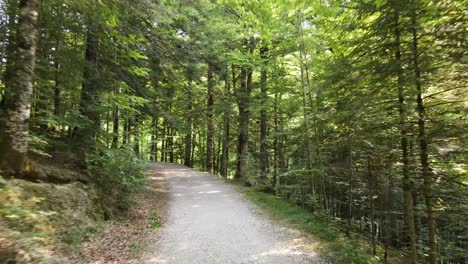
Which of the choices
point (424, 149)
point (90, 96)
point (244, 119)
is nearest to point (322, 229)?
point (424, 149)

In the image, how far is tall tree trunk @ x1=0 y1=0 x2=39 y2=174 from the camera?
16.3ft

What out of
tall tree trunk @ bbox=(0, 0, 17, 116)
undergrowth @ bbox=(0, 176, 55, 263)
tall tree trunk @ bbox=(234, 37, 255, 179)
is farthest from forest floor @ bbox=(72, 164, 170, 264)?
tall tree trunk @ bbox=(234, 37, 255, 179)

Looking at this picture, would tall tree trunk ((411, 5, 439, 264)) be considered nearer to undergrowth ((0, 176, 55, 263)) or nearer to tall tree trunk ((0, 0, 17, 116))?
undergrowth ((0, 176, 55, 263))

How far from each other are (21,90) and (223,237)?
527 cm

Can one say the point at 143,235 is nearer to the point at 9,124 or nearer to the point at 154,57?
the point at 9,124

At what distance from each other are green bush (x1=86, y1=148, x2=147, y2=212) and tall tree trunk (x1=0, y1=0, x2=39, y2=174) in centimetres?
271

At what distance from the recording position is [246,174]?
15594mm

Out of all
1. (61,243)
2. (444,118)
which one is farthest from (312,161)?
(61,243)

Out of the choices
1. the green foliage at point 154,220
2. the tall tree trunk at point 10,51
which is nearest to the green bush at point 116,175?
the green foliage at point 154,220

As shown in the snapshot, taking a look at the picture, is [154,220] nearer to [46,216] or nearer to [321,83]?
[46,216]

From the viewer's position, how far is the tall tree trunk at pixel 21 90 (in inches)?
196

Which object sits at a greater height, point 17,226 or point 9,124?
point 9,124

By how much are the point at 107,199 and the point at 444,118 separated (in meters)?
8.29

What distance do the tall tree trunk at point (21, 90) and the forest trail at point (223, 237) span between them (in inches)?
129
